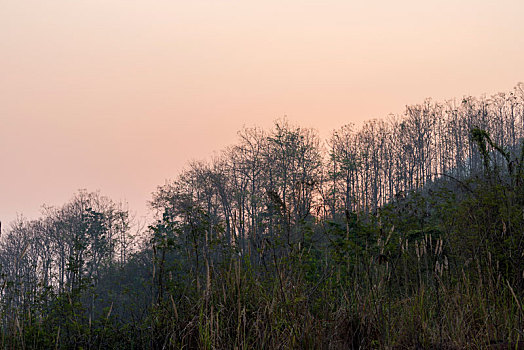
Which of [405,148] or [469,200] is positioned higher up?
[405,148]

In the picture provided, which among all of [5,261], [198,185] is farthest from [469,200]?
[5,261]

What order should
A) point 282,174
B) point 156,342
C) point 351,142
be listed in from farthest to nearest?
point 351,142 → point 282,174 → point 156,342

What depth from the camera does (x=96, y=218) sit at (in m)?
34.3

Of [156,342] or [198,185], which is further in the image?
[198,185]

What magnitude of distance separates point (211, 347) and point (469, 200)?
4.24m

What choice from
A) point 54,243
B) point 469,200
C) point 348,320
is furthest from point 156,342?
point 54,243

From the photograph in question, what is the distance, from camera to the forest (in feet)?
13.8

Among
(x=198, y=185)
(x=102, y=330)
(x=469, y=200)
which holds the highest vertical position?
(x=198, y=185)

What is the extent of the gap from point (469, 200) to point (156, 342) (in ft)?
14.7

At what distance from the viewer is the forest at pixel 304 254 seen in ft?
13.8

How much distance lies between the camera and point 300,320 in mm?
4199

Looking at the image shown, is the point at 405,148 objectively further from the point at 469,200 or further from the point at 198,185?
the point at 469,200

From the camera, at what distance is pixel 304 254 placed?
21.9ft

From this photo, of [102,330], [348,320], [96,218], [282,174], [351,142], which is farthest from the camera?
[351,142]
